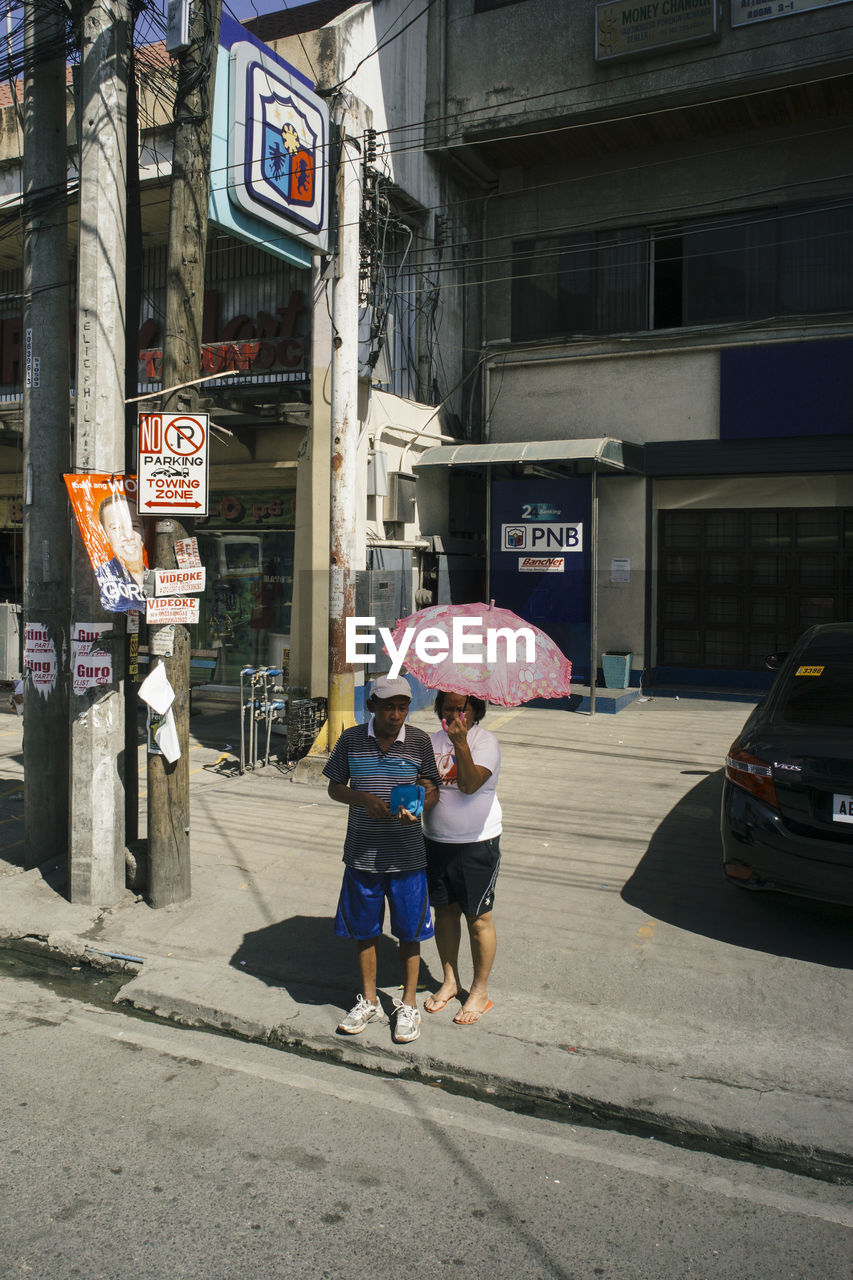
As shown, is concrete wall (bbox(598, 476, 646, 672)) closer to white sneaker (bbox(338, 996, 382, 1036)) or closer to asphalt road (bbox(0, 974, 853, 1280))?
white sneaker (bbox(338, 996, 382, 1036))

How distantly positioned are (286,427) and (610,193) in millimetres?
6314

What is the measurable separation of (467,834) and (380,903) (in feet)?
1.79

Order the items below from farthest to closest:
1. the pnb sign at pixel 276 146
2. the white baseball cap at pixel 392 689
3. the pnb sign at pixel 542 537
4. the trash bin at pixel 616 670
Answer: the trash bin at pixel 616 670 → the pnb sign at pixel 542 537 → the pnb sign at pixel 276 146 → the white baseball cap at pixel 392 689

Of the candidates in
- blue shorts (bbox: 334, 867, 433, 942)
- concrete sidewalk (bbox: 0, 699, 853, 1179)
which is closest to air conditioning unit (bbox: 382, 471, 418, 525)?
concrete sidewalk (bbox: 0, 699, 853, 1179)

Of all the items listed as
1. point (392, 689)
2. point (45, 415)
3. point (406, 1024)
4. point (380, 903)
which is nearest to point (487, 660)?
point (392, 689)

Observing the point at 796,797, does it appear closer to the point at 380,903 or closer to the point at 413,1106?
the point at 380,903

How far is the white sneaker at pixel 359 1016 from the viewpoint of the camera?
4844mm

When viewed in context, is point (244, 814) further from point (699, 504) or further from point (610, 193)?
point (610, 193)

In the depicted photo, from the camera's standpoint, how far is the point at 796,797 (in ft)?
18.4

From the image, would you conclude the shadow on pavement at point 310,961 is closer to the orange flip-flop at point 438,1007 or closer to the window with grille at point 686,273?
A: the orange flip-flop at point 438,1007

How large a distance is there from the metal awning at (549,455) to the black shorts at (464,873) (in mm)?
8658

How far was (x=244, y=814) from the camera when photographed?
8805 mm

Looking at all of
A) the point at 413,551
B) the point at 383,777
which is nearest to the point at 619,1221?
the point at 383,777

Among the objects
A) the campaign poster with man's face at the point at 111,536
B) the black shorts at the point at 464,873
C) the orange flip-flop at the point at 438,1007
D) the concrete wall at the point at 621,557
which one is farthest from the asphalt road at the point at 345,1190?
the concrete wall at the point at 621,557
